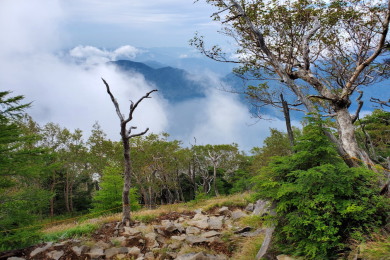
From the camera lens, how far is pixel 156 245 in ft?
24.8

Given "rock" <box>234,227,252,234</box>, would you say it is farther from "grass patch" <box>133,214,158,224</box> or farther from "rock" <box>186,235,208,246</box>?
"grass patch" <box>133,214,158,224</box>

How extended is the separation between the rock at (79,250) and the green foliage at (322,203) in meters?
5.29

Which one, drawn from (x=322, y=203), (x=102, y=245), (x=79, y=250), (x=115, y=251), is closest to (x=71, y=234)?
(x=102, y=245)

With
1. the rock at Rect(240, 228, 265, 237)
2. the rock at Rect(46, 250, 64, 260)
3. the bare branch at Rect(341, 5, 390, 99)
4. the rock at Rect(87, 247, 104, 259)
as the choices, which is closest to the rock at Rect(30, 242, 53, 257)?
the rock at Rect(46, 250, 64, 260)

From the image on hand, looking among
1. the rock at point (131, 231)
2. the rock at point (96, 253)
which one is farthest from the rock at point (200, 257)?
the rock at point (131, 231)

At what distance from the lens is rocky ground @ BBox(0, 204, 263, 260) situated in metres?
6.79

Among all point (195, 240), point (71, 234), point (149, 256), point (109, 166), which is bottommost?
point (149, 256)

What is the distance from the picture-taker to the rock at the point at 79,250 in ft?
23.5

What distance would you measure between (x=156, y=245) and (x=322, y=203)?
4.89 metres

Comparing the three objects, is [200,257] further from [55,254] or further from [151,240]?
[55,254]

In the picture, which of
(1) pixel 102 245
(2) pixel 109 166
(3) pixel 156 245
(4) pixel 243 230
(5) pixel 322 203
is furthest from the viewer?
(2) pixel 109 166

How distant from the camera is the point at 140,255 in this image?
696cm

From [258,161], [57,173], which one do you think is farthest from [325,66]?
[57,173]

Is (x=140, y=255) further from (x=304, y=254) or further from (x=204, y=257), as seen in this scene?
(x=304, y=254)
